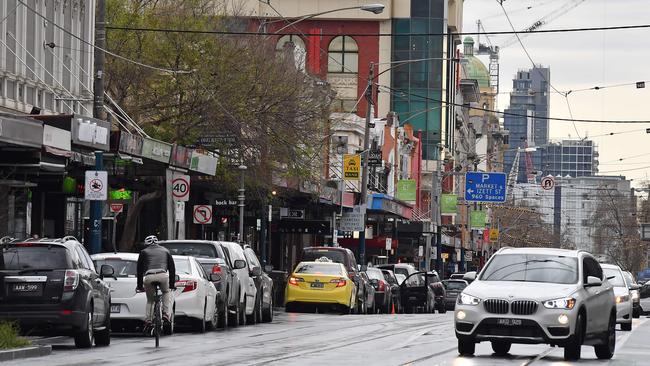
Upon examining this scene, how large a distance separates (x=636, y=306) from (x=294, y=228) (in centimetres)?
1697

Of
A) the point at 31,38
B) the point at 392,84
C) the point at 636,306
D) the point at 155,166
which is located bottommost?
the point at 636,306

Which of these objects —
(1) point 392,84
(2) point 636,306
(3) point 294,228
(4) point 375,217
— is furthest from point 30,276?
(1) point 392,84

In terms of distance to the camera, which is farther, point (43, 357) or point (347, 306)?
point (347, 306)

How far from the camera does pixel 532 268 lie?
22938 mm

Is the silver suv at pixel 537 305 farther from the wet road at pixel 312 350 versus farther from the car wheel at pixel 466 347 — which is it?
the wet road at pixel 312 350

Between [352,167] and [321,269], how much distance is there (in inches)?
696

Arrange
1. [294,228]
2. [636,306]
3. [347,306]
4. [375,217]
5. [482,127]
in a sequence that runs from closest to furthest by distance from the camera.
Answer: [347,306] → [636,306] → [294,228] → [375,217] → [482,127]

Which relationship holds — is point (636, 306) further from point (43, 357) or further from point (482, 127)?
point (482, 127)

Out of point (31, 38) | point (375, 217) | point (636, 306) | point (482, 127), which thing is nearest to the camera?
point (31, 38)

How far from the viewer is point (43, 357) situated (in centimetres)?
2089

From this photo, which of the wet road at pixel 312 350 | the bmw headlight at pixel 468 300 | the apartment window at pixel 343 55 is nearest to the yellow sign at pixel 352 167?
the wet road at pixel 312 350

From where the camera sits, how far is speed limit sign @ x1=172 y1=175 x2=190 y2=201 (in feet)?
132

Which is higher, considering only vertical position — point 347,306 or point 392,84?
point 392,84

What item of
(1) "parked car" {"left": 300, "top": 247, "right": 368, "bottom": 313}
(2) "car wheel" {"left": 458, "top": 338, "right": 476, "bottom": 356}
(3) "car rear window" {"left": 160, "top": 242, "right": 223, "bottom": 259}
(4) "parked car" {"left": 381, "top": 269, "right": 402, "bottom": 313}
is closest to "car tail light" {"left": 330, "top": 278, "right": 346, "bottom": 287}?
(1) "parked car" {"left": 300, "top": 247, "right": 368, "bottom": 313}
